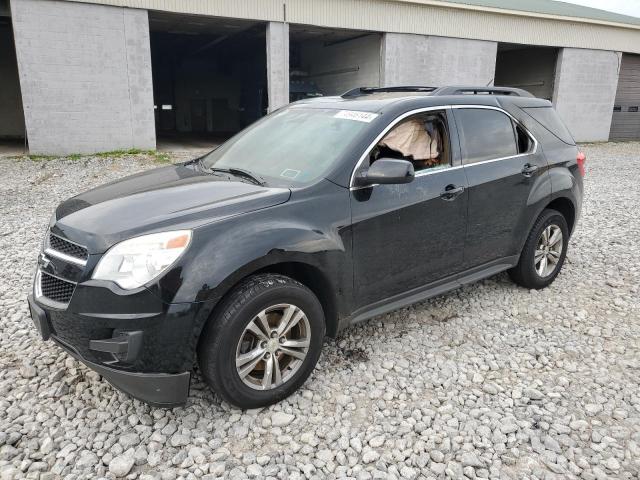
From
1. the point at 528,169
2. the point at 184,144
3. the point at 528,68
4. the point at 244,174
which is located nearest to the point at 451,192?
the point at 528,169

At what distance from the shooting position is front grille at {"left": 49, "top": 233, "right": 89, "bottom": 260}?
2666mm

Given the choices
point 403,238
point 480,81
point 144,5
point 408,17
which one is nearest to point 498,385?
point 403,238

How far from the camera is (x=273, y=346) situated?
289 cm

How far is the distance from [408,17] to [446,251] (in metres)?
15.3

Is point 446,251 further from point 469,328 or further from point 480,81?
point 480,81

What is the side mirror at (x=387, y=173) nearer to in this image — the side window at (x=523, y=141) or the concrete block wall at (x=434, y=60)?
the side window at (x=523, y=141)

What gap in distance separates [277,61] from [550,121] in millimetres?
12168

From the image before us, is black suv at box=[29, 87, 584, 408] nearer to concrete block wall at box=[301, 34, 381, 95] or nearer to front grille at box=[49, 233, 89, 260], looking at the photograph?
front grille at box=[49, 233, 89, 260]

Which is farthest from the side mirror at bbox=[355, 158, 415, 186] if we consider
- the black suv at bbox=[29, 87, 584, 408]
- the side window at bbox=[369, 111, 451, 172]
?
the side window at bbox=[369, 111, 451, 172]

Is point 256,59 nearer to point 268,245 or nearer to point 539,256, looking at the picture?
point 539,256

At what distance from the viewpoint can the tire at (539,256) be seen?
4535mm

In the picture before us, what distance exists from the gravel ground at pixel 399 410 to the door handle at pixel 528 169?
3.79ft

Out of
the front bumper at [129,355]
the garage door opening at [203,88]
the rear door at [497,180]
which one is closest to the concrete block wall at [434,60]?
the garage door opening at [203,88]

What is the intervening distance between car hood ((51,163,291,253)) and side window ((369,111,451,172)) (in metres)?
0.97
